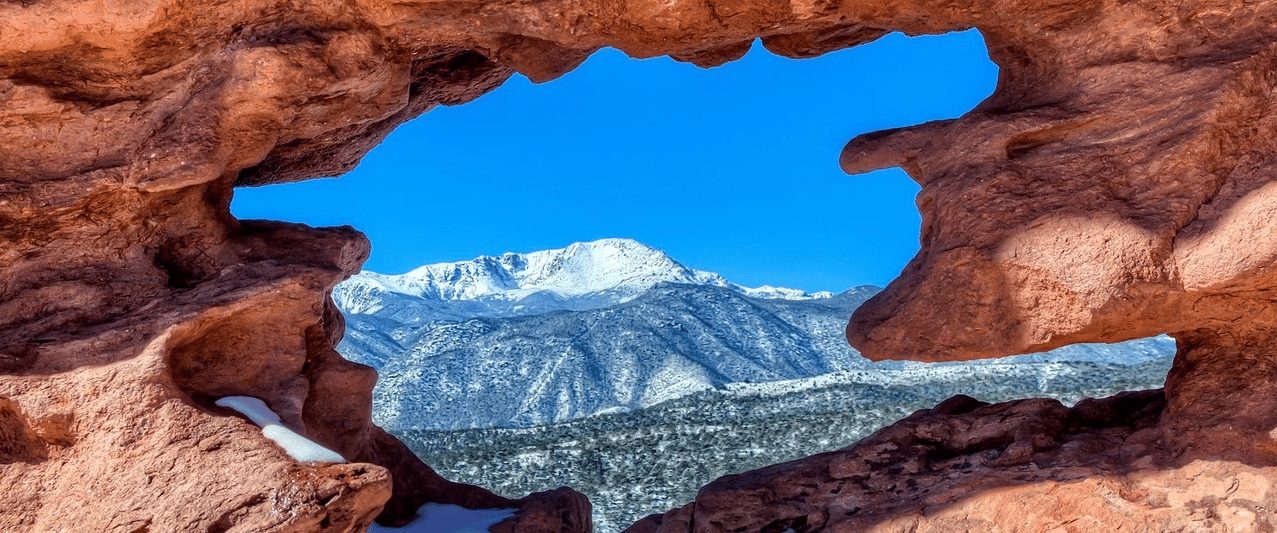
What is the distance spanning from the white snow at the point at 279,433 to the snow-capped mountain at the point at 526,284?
23286mm

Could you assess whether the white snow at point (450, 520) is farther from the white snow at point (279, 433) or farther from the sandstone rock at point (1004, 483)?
the white snow at point (279, 433)

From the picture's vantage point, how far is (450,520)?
8.07m

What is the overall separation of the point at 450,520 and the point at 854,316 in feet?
12.5

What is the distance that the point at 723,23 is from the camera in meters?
6.30

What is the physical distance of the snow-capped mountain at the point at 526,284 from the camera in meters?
30.5

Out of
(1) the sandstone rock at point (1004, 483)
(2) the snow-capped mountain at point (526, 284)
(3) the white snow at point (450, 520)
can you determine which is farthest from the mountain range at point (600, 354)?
(1) the sandstone rock at point (1004, 483)

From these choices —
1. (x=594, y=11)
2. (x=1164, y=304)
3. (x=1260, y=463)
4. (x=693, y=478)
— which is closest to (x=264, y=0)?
(x=594, y=11)

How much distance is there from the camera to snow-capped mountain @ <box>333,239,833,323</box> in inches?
1203

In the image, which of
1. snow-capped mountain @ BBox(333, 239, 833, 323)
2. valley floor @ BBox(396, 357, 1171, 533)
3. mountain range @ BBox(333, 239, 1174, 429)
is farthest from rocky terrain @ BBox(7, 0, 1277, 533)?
snow-capped mountain @ BBox(333, 239, 833, 323)

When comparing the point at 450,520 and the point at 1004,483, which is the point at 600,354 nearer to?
the point at 450,520

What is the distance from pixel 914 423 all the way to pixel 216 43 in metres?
5.57

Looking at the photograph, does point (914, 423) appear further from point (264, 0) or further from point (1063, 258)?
point (264, 0)

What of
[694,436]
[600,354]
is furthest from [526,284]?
[694,436]

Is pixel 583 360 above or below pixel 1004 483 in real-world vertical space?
above
